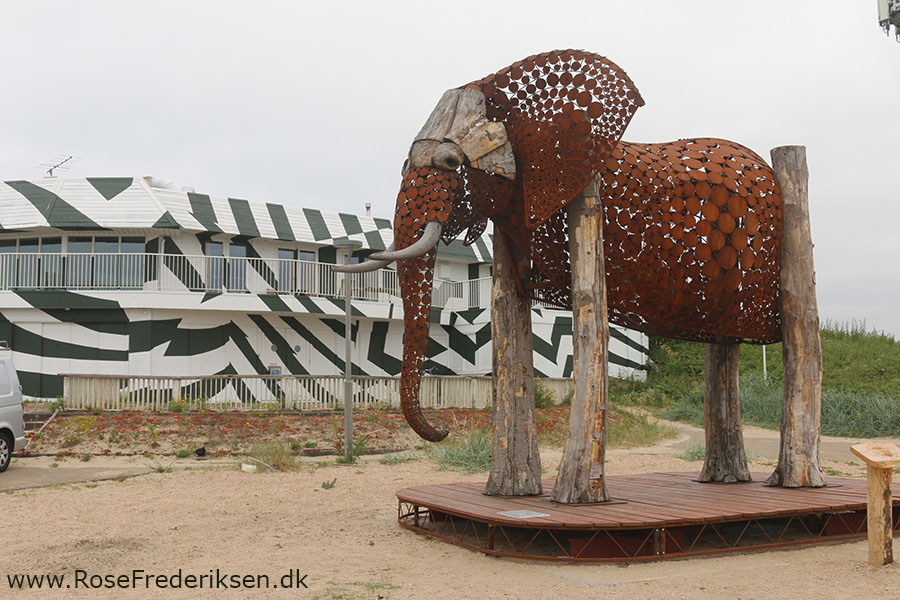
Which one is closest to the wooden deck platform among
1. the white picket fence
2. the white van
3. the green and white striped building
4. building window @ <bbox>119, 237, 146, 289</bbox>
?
the white van

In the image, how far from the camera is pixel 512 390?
7746 mm

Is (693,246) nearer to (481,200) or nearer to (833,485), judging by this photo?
(481,200)

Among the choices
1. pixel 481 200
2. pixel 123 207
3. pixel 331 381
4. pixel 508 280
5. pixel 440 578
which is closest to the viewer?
pixel 440 578

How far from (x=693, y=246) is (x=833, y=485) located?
2817mm

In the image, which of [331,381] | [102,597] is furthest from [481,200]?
[331,381]

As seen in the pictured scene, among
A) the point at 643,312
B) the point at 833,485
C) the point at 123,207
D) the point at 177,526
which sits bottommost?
the point at 177,526

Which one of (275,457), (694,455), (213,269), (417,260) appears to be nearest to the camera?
(417,260)

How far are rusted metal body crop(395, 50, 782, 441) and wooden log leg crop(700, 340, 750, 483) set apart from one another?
709mm

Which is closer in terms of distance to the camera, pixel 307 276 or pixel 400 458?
pixel 400 458

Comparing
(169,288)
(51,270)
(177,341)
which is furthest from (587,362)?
(51,270)

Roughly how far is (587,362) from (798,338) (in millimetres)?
2528

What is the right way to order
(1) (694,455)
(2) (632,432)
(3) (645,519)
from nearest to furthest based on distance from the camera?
1. (3) (645,519)
2. (1) (694,455)
3. (2) (632,432)

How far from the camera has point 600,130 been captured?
677 cm

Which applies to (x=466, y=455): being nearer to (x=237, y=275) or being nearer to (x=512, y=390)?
(x=512, y=390)
